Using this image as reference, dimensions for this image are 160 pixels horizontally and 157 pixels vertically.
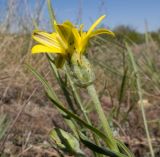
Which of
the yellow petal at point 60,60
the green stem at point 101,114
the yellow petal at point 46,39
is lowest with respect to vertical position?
the green stem at point 101,114

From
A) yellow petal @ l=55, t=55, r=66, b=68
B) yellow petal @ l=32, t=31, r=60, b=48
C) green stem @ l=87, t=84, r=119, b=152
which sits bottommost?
green stem @ l=87, t=84, r=119, b=152

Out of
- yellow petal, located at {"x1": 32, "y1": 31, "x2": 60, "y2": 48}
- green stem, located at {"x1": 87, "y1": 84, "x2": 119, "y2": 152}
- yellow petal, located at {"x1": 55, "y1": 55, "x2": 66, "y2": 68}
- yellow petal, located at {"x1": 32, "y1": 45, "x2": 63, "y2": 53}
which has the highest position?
yellow petal, located at {"x1": 32, "y1": 31, "x2": 60, "y2": 48}

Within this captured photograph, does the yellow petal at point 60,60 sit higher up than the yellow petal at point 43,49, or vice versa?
the yellow petal at point 43,49

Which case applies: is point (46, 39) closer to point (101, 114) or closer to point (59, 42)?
point (59, 42)

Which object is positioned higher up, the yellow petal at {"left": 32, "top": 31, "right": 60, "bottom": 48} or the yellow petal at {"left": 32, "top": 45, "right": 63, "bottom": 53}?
the yellow petal at {"left": 32, "top": 31, "right": 60, "bottom": 48}

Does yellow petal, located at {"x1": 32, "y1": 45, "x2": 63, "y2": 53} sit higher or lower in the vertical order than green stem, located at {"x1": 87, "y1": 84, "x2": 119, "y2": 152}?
higher

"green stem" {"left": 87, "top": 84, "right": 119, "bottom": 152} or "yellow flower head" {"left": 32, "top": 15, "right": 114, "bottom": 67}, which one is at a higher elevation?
"yellow flower head" {"left": 32, "top": 15, "right": 114, "bottom": 67}

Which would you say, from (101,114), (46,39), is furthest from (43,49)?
(101,114)

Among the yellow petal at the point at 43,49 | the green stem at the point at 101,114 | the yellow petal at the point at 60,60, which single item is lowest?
the green stem at the point at 101,114
